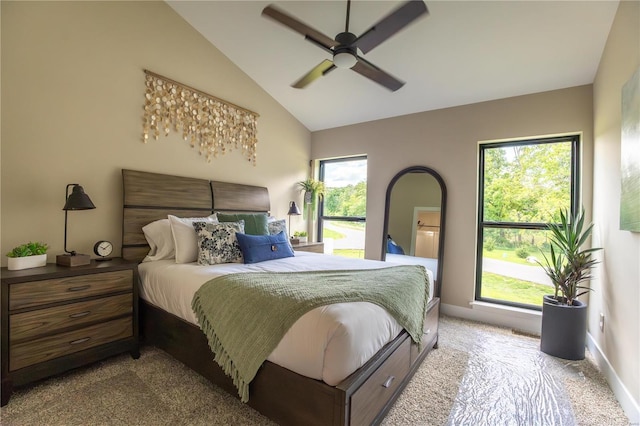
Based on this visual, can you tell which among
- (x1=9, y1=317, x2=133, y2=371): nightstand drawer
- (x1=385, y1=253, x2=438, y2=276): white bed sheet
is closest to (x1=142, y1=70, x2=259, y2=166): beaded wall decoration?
(x1=9, y1=317, x2=133, y2=371): nightstand drawer

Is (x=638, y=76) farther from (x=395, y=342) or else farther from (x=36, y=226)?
(x=36, y=226)

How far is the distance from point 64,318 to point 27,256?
0.54 m

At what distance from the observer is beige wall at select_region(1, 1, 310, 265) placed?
225 cm

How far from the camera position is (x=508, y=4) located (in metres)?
2.34

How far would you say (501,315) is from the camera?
338 centimetres

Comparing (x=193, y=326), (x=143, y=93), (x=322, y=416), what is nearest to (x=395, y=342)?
(x=322, y=416)

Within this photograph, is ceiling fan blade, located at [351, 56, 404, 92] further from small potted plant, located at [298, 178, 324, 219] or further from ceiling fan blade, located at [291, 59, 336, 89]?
small potted plant, located at [298, 178, 324, 219]

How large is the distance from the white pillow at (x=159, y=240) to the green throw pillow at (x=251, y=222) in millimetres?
517

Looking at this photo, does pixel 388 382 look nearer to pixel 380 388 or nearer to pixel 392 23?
pixel 380 388

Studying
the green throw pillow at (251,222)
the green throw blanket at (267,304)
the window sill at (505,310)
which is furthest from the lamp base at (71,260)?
the window sill at (505,310)

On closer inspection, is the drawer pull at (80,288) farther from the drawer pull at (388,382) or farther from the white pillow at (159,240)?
the drawer pull at (388,382)

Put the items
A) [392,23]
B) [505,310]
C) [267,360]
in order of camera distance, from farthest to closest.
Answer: [505,310] → [392,23] → [267,360]

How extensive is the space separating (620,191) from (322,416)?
258 centimetres

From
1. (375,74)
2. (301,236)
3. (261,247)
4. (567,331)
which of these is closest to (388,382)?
(261,247)
